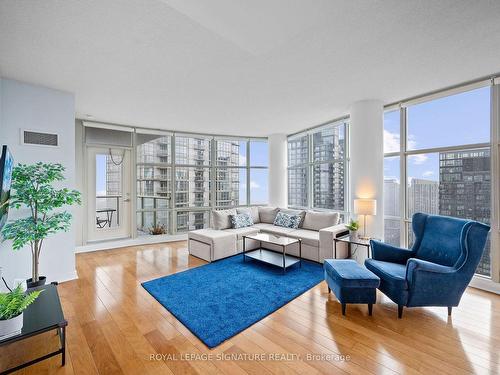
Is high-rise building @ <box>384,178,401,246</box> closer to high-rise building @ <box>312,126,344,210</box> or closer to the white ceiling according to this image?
high-rise building @ <box>312,126,344,210</box>

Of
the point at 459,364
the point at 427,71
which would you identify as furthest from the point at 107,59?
the point at 459,364

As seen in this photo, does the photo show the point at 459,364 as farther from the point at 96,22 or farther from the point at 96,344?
the point at 96,22

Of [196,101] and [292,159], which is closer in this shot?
[196,101]

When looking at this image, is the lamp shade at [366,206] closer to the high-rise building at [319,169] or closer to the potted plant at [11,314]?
the high-rise building at [319,169]

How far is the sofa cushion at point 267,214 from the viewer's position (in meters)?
5.69

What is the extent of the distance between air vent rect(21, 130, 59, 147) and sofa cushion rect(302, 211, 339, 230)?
448cm

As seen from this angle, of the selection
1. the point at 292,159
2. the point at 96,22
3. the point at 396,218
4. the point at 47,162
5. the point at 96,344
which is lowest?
the point at 96,344

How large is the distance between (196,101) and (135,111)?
1.32m

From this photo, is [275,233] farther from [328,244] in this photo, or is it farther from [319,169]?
[319,169]

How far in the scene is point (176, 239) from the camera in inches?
231

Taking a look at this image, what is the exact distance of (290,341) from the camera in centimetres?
205

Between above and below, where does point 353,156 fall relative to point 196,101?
below

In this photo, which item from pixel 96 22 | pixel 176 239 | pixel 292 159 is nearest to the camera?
pixel 96 22

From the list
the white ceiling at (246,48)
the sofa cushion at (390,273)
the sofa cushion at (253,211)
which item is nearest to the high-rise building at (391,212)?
the sofa cushion at (390,273)
